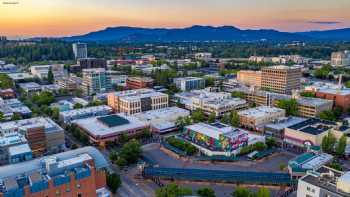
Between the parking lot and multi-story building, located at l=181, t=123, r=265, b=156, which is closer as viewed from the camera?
the parking lot

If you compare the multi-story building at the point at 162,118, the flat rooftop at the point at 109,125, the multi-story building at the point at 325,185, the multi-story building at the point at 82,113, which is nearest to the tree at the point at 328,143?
the multi-story building at the point at 325,185

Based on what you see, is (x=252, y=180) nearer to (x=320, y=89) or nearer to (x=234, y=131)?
(x=234, y=131)

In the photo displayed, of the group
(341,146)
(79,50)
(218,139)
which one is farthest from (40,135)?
(79,50)

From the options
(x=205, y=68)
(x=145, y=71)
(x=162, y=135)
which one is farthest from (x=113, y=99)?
(x=205, y=68)

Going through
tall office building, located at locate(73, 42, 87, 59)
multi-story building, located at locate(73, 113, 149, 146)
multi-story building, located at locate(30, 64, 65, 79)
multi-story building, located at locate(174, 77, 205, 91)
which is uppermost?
tall office building, located at locate(73, 42, 87, 59)

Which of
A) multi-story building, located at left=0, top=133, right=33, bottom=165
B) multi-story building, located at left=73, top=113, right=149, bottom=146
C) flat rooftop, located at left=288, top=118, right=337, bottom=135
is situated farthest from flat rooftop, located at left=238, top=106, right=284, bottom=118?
multi-story building, located at left=0, top=133, right=33, bottom=165

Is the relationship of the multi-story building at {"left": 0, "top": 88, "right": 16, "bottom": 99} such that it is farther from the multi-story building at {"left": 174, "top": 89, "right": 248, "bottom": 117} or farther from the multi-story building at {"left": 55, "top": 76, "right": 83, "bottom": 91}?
the multi-story building at {"left": 174, "top": 89, "right": 248, "bottom": 117}

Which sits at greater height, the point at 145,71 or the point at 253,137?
the point at 145,71
